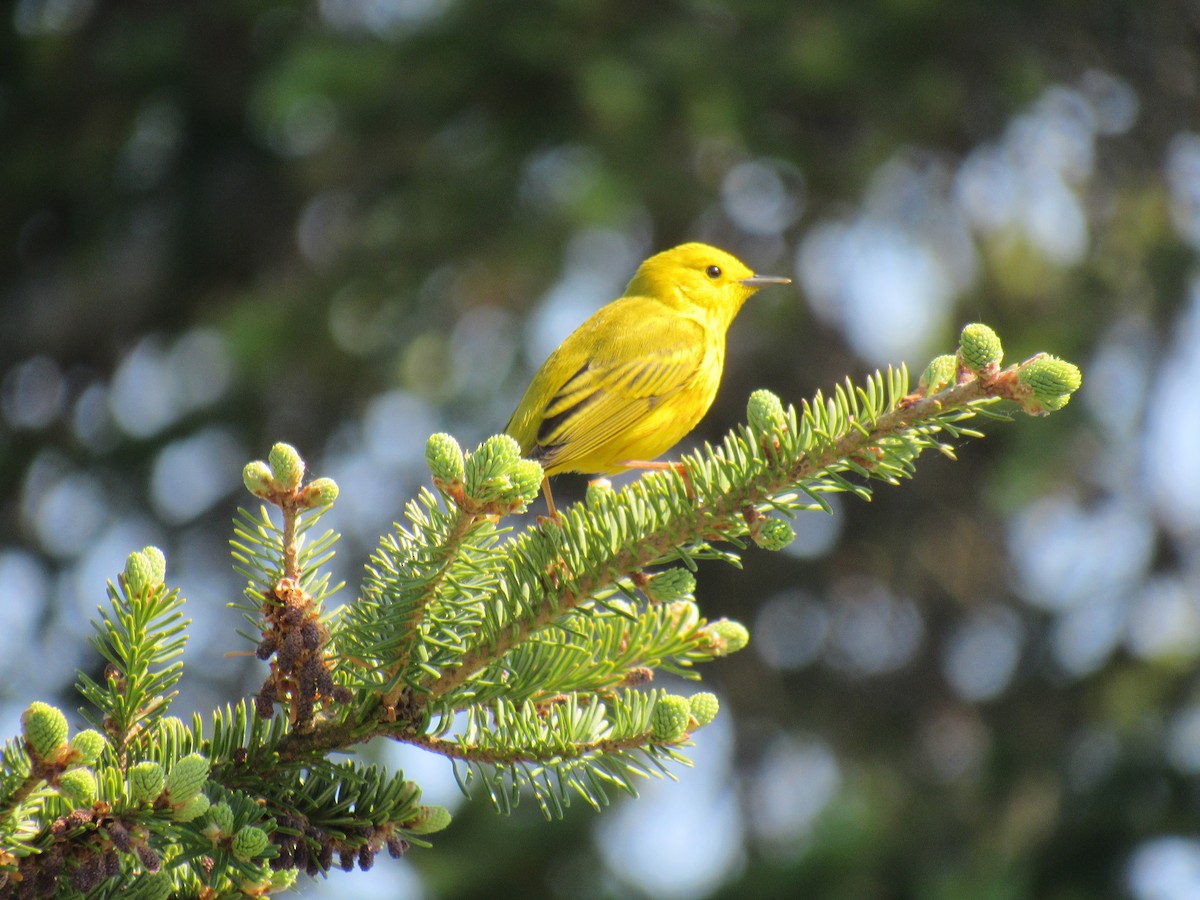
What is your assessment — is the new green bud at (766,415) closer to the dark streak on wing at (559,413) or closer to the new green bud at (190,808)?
the new green bud at (190,808)

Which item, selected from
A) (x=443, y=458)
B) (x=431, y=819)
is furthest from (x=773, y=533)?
(x=431, y=819)

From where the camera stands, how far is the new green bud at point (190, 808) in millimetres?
1622

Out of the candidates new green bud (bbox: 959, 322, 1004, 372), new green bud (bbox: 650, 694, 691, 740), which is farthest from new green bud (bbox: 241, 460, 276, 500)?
new green bud (bbox: 959, 322, 1004, 372)

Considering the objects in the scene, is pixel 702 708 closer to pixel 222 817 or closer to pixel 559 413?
pixel 222 817

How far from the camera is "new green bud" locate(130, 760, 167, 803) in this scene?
5.22 feet

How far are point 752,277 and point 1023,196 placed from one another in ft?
10.1

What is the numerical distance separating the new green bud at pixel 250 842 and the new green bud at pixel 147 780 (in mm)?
130

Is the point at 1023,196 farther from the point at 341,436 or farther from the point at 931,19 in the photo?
the point at 341,436

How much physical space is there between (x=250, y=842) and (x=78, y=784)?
24 cm

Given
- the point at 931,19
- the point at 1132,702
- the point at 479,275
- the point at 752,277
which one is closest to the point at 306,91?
the point at 479,275

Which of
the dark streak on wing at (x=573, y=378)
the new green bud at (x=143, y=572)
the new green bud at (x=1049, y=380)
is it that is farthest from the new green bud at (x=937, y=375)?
the dark streak on wing at (x=573, y=378)

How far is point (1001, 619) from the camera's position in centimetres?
816

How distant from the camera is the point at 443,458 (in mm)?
1741

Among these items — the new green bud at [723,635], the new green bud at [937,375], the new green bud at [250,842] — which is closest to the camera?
the new green bud at [250,842]
